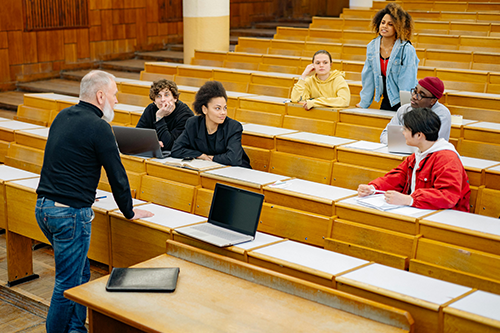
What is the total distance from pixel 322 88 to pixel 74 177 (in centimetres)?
186

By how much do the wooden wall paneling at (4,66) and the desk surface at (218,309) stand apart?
4333mm

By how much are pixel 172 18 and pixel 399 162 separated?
514 cm

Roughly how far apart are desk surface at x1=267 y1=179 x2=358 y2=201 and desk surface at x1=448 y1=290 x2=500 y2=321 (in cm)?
69

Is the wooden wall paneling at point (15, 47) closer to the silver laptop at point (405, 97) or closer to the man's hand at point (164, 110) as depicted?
the man's hand at point (164, 110)

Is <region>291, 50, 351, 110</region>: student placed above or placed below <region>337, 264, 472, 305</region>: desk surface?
above

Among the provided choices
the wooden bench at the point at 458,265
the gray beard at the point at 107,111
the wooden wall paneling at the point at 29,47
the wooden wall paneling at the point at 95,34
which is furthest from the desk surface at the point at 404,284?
the wooden wall paneling at the point at 95,34

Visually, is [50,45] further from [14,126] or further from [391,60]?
[391,60]

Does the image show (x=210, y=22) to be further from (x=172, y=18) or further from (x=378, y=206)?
(x=378, y=206)

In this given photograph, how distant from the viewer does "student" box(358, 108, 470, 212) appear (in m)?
1.76

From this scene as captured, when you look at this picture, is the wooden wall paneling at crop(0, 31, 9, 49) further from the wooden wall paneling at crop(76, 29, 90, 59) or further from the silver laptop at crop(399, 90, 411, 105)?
the silver laptop at crop(399, 90, 411, 105)

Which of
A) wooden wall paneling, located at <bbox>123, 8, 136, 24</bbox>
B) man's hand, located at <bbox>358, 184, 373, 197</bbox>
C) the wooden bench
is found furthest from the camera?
wooden wall paneling, located at <bbox>123, 8, 136, 24</bbox>

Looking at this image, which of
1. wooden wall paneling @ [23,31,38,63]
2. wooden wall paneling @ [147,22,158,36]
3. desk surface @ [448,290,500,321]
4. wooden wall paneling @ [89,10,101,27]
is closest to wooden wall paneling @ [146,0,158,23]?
wooden wall paneling @ [147,22,158,36]

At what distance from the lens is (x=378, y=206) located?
1771 mm

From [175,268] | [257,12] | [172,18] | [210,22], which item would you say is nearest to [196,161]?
[175,268]
